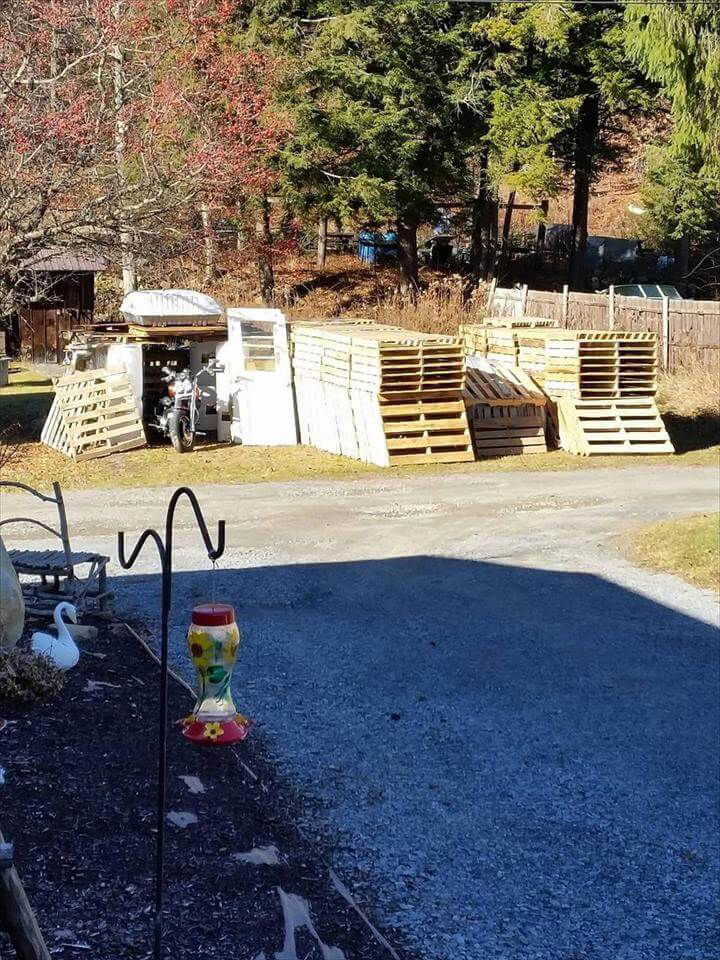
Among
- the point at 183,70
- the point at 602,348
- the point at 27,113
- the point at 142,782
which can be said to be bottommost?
the point at 142,782

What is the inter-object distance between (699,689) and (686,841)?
8.96 ft

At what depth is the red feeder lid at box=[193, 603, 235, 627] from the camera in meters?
4.06

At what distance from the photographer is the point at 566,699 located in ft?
29.3

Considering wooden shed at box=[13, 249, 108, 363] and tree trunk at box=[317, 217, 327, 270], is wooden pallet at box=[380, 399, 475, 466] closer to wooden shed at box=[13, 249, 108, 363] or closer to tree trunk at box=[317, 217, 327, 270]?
wooden shed at box=[13, 249, 108, 363]

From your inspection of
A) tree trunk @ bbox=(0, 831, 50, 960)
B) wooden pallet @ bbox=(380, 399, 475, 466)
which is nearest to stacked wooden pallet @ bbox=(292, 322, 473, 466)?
wooden pallet @ bbox=(380, 399, 475, 466)

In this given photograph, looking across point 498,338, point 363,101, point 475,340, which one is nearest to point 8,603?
point 498,338

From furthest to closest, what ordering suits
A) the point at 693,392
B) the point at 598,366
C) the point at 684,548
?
the point at 693,392 < the point at 598,366 < the point at 684,548

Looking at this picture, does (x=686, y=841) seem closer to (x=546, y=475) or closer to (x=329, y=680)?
(x=329, y=680)

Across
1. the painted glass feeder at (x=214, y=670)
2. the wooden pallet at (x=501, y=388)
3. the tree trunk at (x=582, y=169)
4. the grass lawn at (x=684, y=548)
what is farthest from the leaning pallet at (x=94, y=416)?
the tree trunk at (x=582, y=169)

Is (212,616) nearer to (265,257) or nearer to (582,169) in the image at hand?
(265,257)

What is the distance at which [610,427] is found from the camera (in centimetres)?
2006

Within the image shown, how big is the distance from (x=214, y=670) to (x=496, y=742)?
4.17m

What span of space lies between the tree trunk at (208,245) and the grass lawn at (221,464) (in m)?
6.84

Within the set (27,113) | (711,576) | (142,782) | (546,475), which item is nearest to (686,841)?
(142,782)
